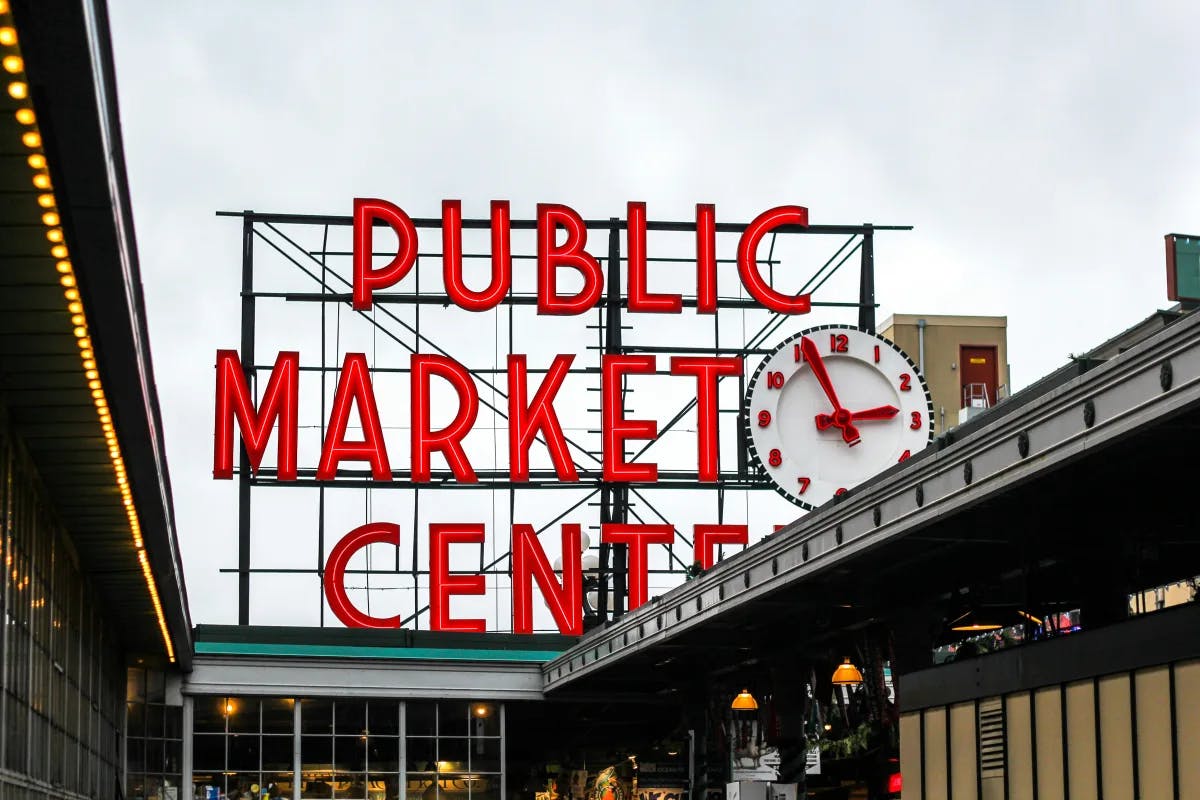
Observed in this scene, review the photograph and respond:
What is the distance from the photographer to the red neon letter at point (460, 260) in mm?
54250

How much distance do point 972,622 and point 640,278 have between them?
1204 inches

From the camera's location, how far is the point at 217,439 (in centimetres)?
5216

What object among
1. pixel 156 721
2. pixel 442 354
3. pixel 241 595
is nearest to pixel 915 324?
pixel 442 354

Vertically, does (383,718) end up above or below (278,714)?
below

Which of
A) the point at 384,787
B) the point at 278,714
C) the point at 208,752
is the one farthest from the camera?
the point at 384,787

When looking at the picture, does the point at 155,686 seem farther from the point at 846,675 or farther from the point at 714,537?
the point at 846,675

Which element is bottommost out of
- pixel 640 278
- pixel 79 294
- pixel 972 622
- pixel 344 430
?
pixel 972 622

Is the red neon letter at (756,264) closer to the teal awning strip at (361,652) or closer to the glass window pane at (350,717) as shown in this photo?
the teal awning strip at (361,652)

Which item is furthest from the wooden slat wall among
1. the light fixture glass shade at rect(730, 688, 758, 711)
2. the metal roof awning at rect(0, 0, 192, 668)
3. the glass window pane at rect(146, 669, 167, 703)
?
the glass window pane at rect(146, 669, 167, 703)

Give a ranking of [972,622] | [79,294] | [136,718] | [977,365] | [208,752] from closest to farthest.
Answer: [79,294], [972,622], [136,718], [208,752], [977,365]

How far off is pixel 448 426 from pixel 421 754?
11.3 meters

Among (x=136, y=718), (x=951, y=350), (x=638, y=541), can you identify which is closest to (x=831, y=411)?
(x=638, y=541)

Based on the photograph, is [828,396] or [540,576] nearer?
[540,576]

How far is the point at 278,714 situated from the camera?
146 ft
